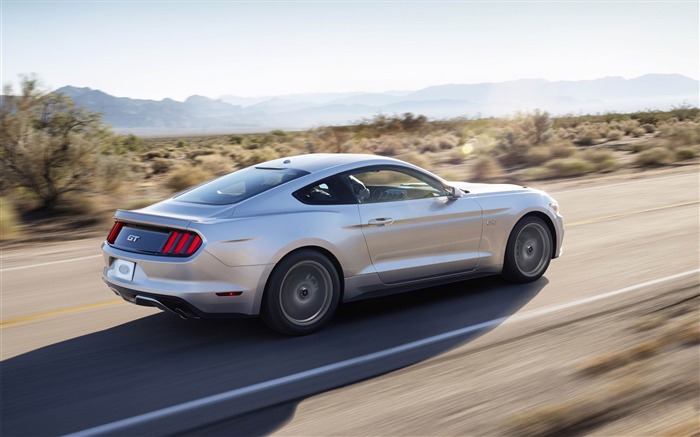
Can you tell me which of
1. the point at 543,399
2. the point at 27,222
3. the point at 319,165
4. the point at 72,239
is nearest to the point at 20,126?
the point at 27,222

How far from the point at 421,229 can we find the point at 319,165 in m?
1.09

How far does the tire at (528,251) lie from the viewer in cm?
774

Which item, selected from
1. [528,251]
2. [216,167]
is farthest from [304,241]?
[216,167]

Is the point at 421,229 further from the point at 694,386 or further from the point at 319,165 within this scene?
the point at 694,386

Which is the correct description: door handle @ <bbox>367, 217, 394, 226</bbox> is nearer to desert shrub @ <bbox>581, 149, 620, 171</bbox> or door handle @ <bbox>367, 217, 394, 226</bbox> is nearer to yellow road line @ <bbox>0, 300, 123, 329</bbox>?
yellow road line @ <bbox>0, 300, 123, 329</bbox>

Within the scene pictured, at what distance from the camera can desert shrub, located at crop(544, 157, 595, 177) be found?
21969 mm

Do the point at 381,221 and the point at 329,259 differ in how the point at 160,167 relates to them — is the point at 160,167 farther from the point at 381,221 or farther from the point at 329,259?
the point at 329,259

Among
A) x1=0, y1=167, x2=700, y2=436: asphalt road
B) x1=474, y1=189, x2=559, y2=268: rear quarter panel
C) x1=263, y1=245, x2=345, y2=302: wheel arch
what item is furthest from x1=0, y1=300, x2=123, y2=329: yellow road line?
x1=474, y1=189, x2=559, y2=268: rear quarter panel

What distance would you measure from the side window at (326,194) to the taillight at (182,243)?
1.00m

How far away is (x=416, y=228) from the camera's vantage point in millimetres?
6898

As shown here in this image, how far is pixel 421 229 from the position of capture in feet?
22.7

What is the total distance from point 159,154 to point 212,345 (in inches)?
1381

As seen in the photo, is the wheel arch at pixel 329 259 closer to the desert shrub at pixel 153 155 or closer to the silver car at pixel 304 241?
the silver car at pixel 304 241

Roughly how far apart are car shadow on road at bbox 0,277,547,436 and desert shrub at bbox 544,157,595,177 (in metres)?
15.3
